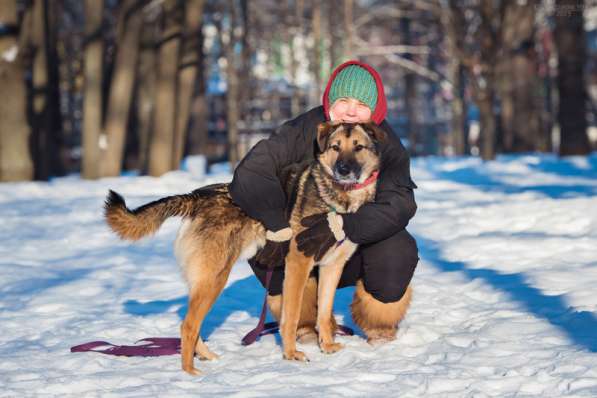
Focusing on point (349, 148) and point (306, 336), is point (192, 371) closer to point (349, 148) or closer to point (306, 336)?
point (306, 336)

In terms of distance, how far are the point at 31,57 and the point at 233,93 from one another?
6.04 m

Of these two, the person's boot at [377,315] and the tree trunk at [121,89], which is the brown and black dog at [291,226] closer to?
the person's boot at [377,315]

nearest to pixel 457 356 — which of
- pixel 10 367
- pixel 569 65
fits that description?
pixel 10 367

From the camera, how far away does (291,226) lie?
15.3 ft

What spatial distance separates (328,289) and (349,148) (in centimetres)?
87

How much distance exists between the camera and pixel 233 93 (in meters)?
19.1

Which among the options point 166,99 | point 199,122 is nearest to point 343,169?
point 166,99

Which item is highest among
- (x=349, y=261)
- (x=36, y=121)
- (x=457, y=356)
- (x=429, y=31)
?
(x=429, y=31)

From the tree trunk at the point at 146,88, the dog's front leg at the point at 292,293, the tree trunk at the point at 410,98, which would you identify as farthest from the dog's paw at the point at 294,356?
the tree trunk at the point at 410,98

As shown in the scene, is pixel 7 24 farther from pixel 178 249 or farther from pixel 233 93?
pixel 178 249

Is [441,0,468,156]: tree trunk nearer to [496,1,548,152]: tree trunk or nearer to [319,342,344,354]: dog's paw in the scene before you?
[496,1,548,152]: tree trunk

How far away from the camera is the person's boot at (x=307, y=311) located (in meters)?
5.02

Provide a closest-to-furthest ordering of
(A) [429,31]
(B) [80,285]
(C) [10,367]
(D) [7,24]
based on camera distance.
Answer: (C) [10,367], (B) [80,285], (D) [7,24], (A) [429,31]

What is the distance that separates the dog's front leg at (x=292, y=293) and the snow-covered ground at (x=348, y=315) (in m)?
0.13
